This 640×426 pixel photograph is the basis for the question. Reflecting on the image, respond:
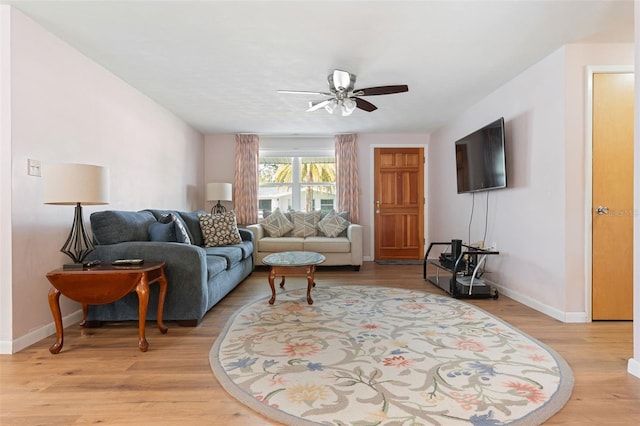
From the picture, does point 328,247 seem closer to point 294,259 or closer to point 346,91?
point 294,259

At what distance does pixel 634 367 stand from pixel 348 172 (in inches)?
→ 181

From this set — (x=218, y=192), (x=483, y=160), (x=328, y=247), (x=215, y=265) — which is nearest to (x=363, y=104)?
(x=483, y=160)

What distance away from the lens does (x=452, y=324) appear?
264 centimetres

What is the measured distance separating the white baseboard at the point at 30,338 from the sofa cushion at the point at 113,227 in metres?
0.69

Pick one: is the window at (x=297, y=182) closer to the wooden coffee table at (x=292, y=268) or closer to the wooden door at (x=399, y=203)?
the wooden door at (x=399, y=203)

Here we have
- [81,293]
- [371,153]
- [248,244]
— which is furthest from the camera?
[371,153]

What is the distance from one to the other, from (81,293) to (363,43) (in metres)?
2.79

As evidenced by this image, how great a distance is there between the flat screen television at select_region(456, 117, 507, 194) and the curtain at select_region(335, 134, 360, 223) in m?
1.94

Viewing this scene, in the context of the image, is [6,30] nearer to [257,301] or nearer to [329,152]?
[257,301]

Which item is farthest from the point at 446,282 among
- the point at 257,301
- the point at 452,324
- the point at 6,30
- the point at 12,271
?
the point at 6,30

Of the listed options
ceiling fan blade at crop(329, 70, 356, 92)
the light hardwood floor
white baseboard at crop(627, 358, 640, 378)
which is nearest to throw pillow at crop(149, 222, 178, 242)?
the light hardwood floor

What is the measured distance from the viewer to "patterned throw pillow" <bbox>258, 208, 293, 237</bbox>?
538 cm

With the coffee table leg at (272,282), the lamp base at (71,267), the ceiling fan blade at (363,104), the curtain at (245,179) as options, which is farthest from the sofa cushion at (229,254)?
the ceiling fan blade at (363,104)

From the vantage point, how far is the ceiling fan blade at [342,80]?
300 cm
